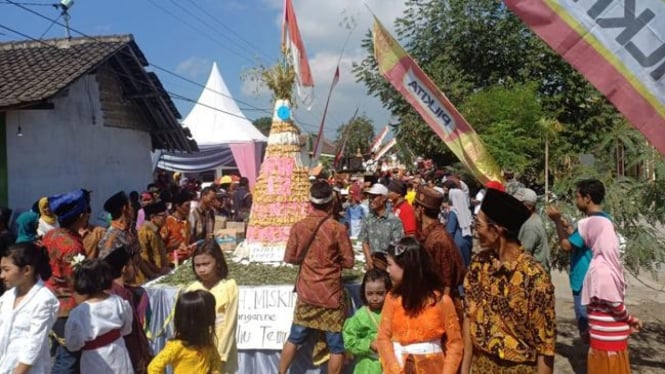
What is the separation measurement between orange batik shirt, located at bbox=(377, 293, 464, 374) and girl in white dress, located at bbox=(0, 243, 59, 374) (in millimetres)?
1820

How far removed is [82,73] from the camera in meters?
10.8

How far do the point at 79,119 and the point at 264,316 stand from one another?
8.77 metres

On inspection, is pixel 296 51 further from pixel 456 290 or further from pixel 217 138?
pixel 217 138

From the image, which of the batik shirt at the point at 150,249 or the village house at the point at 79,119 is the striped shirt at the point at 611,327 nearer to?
the batik shirt at the point at 150,249

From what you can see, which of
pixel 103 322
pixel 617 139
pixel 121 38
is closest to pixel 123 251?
pixel 103 322

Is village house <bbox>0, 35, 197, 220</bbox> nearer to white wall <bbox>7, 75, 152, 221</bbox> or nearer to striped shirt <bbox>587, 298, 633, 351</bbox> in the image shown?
white wall <bbox>7, 75, 152, 221</bbox>

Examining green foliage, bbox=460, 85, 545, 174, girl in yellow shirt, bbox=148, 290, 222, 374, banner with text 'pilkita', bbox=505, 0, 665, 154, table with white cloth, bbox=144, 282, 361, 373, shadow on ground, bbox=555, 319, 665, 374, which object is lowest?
shadow on ground, bbox=555, 319, 665, 374

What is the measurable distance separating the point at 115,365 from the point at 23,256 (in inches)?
31.8

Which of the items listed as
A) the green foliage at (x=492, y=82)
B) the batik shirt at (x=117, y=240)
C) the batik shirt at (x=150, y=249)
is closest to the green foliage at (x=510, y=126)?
the green foliage at (x=492, y=82)

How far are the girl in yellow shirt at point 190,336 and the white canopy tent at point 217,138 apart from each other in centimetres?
1585

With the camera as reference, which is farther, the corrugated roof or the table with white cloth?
the corrugated roof

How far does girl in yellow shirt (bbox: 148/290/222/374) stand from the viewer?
331cm

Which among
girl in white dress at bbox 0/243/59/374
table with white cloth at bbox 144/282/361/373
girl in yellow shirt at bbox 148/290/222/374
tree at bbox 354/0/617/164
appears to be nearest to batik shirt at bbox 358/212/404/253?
table with white cloth at bbox 144/282/361/373

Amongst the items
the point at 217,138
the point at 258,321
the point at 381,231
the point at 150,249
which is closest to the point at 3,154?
the point at 150,249
